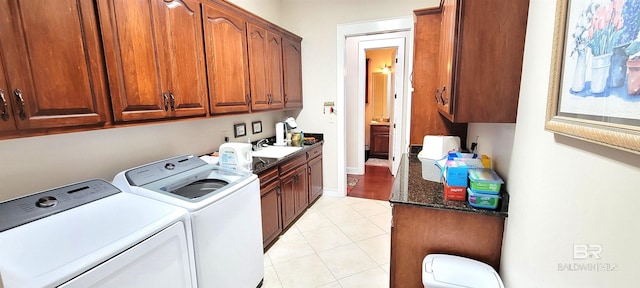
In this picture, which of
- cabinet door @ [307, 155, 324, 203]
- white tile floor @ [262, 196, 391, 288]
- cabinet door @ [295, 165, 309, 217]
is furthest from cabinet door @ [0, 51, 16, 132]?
cabinet door @ [307, 155, 324, 203]

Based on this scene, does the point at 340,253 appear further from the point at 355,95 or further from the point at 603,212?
the point at 355,95

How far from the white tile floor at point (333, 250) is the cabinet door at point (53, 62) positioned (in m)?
1.72

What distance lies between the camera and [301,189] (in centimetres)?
311

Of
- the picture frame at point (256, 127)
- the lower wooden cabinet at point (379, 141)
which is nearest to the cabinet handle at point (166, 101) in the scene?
the picture frame at point (256, 127)

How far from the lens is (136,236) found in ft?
3.52

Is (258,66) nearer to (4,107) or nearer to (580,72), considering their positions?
(4,107)

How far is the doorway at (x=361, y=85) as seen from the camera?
131 inches

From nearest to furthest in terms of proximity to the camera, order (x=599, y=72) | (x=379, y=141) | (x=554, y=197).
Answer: (x=599, y=72) < (x=554, y=197) < (x=379, y=141)

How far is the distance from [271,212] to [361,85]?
9.72 ft

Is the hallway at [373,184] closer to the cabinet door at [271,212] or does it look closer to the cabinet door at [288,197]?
the cabinet door at [288,197]

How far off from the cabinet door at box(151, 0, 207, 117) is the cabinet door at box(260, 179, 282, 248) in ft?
2.95

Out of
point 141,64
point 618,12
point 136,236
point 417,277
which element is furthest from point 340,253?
point 618,12

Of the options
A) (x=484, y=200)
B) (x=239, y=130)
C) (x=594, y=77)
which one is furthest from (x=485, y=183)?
(x=239, y=130)

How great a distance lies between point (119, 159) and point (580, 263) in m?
2.34
